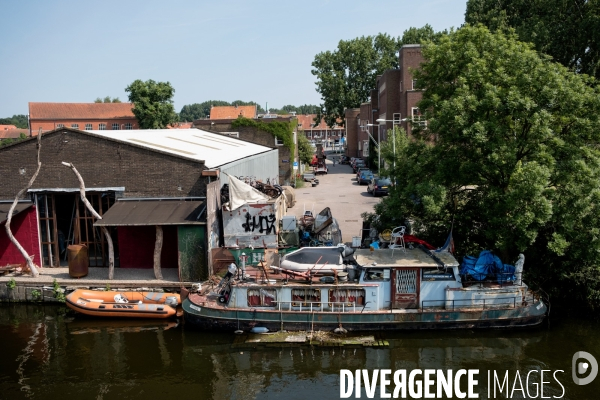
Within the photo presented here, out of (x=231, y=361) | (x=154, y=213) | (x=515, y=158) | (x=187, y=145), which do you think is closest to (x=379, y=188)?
(x=187, y=145)

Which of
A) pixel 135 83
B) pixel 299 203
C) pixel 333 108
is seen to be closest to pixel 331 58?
pixel 333 108

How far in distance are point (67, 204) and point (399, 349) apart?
18.2 metres

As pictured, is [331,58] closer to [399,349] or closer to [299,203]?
[299,203]

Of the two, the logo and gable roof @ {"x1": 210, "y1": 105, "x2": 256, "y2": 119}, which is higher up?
gable roof @ {"x1": 210, "y1": 105, "x2": 256, "y2": 119}

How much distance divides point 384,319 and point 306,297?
2.75 meters

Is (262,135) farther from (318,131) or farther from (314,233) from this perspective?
(318,131)

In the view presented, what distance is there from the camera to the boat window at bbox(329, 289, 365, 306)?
1875 cm

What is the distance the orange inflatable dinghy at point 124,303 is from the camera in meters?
20.4

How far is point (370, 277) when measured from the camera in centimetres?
1866

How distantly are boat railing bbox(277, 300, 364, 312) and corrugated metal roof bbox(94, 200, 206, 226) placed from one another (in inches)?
208

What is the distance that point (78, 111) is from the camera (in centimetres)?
8375

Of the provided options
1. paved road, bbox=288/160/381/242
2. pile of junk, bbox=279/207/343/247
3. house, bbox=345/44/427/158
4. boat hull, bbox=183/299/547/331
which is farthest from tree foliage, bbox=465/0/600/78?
boat hull, bbox=183/299/547/331

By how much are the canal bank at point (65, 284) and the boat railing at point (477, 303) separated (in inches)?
373

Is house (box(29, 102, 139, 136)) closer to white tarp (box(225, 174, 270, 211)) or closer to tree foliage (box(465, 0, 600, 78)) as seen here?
tree foliage (box(465, 0, 600, 78))
